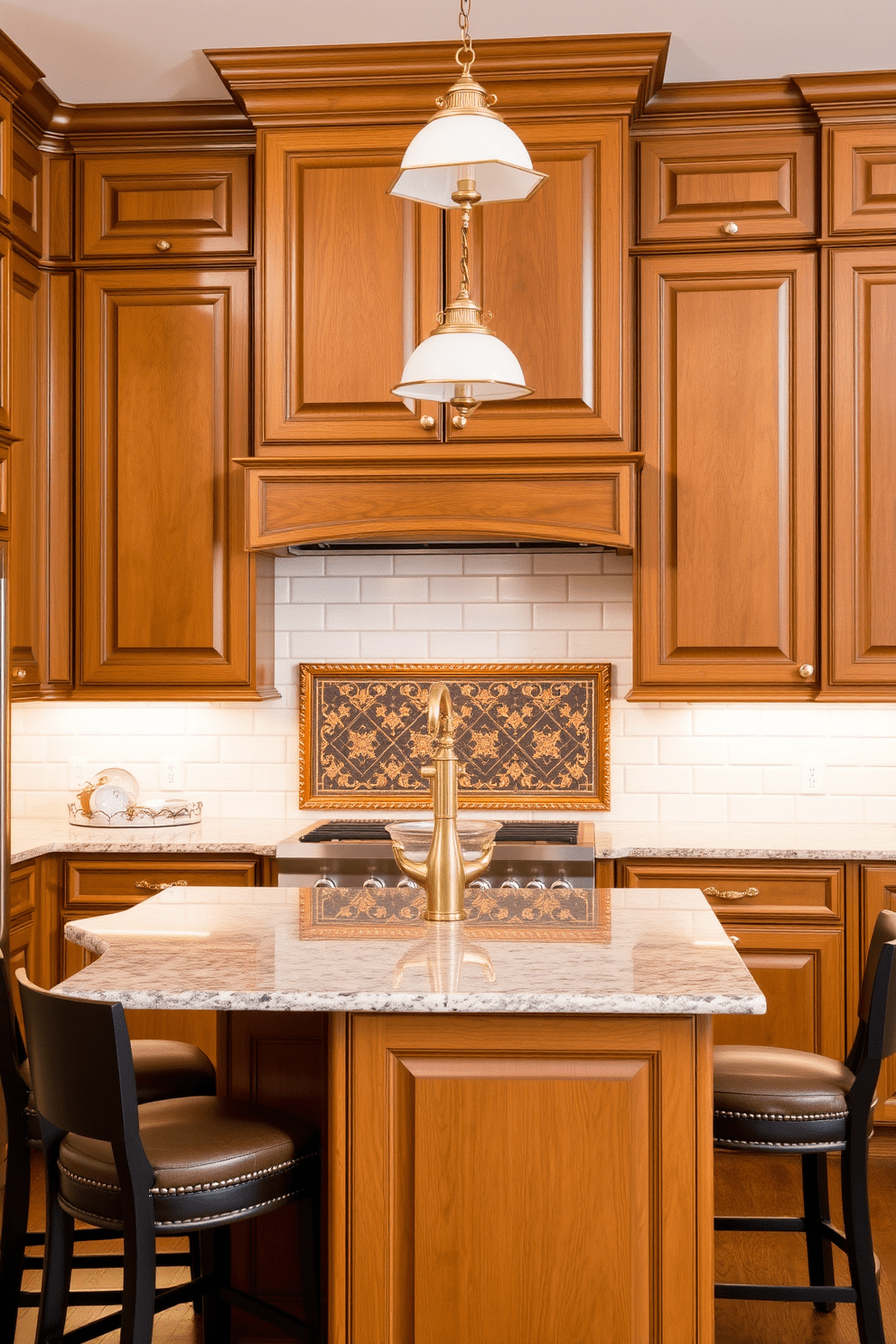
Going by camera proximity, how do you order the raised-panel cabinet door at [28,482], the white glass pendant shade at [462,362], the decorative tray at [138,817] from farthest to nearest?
the decorative tray at [138,817]
the raised-panel cabinet door at [28,482]
the white glass pendant shade at [462,362]

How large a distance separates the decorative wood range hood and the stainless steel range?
0.91m

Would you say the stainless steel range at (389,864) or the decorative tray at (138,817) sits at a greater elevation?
the decorative tray at (138,817)

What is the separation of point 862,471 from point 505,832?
5.02 ft

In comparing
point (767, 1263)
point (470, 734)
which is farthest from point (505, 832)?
point (767, 1263)

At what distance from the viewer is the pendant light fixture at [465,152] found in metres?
2.07

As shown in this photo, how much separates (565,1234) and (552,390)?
2.54 m

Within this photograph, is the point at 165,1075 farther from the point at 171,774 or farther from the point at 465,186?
the point at 171,774

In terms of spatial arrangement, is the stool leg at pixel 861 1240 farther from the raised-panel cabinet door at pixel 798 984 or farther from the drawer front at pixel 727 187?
the drawer front at pixel 727 187

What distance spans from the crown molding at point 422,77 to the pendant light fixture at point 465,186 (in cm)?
162

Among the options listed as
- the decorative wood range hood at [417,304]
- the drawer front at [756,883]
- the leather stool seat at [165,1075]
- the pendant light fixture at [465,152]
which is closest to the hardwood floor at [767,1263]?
the leather stool seat at [165,1075]

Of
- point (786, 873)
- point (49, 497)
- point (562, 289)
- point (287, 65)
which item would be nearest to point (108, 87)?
point (287, 65)

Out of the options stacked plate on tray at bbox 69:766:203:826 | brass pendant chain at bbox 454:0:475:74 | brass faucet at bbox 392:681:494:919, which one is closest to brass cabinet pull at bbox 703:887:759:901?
brass faucet at bbox 392:681:494:919

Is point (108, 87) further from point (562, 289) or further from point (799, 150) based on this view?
point (799, 150)

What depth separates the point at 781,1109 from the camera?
2.27 m
